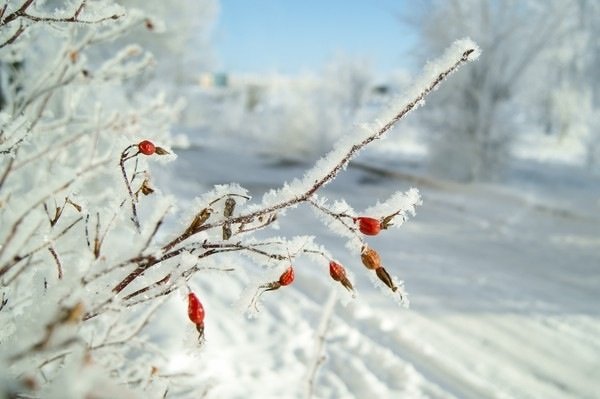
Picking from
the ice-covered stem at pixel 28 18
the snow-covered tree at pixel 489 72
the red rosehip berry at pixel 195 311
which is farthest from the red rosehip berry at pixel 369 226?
the snow-covered tree at pixel 489 72

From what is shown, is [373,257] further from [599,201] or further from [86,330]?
[599,201]

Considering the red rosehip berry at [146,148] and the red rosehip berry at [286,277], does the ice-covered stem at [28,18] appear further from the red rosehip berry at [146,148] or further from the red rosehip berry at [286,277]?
the red rosehip berry at [286,277]

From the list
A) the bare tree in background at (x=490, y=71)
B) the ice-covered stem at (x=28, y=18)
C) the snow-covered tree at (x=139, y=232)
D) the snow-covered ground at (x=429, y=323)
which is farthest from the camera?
the bare tree in background at (x=490, y=71)

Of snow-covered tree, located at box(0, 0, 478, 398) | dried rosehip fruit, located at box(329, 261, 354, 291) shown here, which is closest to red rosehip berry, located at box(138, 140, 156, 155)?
snow-covered tree, located at box(0, 0, 478, 398)

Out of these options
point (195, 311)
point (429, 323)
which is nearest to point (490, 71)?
point (429, 323)

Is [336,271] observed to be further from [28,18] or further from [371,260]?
[28,18]

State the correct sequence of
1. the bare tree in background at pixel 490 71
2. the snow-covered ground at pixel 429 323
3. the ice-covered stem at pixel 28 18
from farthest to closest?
1. the bare tree in background at pixel 490 71
2. the snow-covered ground at pixel 429 323
3. the ice-covered stem at pixel 28 18

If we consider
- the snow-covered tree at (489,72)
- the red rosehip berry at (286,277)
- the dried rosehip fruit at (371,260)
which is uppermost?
the snow-covered tree at (489,72)

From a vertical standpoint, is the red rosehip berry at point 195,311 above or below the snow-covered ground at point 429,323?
below
